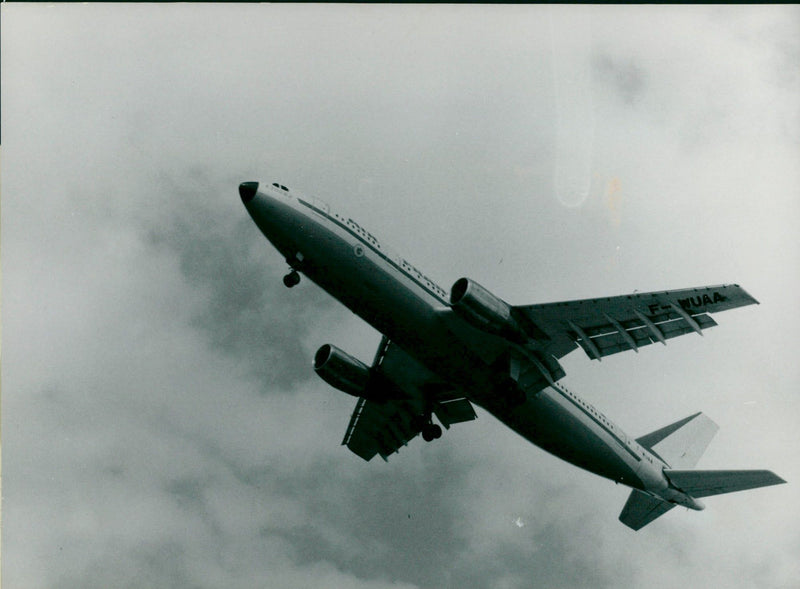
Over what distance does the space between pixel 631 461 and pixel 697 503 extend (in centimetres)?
497

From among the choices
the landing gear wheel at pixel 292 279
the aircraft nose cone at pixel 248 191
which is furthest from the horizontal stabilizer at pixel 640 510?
the aircraft nose cone at pixel 248 191

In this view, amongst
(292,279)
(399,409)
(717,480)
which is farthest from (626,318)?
(399,409)

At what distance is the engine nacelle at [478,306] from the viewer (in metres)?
26.5

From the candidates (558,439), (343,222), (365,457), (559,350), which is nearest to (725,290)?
(559,350)

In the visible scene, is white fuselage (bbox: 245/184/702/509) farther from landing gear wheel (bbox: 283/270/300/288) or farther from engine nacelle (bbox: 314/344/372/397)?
engine nacelle (bbox: 314/344/372/397)

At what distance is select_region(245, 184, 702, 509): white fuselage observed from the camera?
25938 mm

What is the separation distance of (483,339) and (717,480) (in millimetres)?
12421

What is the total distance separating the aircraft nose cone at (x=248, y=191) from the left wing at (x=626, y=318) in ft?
32.1

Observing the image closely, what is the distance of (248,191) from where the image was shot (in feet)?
83.8

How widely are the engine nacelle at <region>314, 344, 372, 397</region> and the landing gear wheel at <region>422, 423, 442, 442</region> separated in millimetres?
3058

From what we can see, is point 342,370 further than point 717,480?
Yes

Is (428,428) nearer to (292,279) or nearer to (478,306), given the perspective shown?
(478,306)

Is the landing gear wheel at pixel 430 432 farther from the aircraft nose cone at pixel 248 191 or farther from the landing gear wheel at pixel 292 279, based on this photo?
the aircraft nose cone at pixel 248 191

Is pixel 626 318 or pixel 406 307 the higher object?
pixel 626 318
